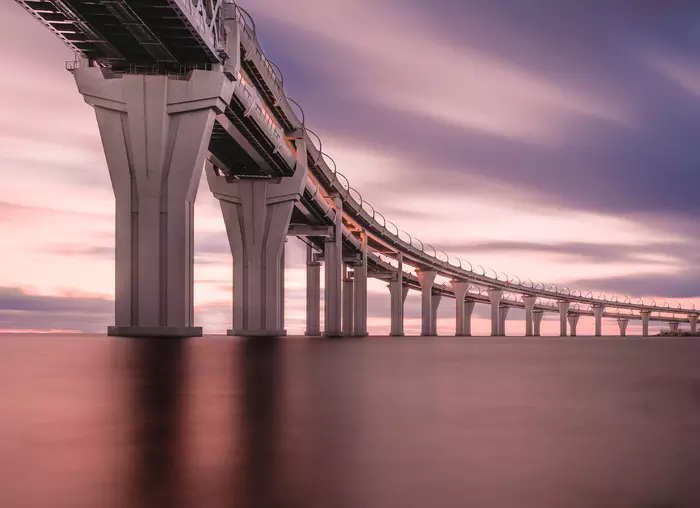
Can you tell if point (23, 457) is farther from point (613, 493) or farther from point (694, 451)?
point (694, 451)

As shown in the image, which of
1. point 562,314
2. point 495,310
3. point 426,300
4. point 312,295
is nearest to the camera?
point 312,295

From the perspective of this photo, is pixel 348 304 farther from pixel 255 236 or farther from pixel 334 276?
pixel 255 236

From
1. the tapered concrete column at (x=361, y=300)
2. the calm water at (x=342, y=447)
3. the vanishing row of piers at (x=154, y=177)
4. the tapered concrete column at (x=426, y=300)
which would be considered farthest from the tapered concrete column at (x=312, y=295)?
the calm water at (x=342, y=447)

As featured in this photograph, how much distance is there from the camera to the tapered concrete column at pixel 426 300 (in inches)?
5202

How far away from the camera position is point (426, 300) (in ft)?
438

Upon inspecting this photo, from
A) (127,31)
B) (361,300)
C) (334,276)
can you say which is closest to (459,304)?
(361,300)

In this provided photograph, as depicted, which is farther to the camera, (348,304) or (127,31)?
(348,304)

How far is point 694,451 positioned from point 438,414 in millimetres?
3471

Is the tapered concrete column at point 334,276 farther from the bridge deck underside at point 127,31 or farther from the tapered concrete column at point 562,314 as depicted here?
the tapered concrete column at point 562,314

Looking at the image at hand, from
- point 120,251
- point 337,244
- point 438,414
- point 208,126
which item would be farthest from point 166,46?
point 337,244

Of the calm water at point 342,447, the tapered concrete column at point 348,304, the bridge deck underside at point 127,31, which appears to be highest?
the bridge deck underside at point 127,31

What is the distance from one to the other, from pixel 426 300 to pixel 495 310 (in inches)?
1288

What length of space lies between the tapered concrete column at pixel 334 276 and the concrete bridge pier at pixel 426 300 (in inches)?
1990

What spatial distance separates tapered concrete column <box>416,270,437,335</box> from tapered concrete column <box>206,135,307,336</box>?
7328 centimetres
